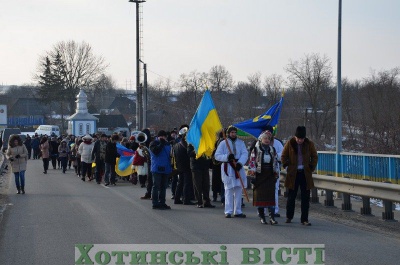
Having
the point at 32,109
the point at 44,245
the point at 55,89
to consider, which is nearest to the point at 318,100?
the point at 55,89

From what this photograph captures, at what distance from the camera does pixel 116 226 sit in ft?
44.2

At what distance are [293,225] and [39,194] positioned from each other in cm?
964

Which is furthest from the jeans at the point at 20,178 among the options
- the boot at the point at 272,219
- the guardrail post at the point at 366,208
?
the guardrail post at the point at 366,208

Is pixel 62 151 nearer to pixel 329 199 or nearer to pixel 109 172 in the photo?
pixel 109 172

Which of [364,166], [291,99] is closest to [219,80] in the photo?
[291,99]

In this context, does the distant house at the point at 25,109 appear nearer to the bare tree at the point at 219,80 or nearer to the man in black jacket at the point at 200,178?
the bare tree at the point at 219,80

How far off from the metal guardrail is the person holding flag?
8.32ft

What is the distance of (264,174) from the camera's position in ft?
45.2

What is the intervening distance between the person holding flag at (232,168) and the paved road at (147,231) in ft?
1.18

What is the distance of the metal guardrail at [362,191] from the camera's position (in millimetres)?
14375

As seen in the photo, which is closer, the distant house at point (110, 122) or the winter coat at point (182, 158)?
the winter coat at point (182, 158)

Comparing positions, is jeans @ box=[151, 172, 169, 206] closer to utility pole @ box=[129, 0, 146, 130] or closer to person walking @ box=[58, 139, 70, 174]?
person walking @ box=[58, 139, 70, 174]

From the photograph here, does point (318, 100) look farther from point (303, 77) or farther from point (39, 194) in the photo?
point (39, 194)

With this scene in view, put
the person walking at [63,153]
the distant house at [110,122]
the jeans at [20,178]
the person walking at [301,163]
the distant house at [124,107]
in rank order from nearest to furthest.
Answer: the person walking at [301,163] → the jeans at [20,178] → the person walking at [63,153] → the distant house at [110,122] → the distant house at [124,107]
